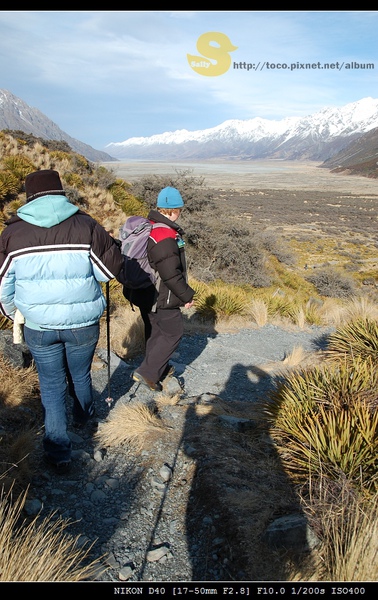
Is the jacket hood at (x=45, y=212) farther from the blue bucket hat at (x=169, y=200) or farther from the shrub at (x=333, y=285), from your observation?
the shrub at (x=333, y=285)

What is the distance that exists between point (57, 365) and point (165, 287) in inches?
55.4

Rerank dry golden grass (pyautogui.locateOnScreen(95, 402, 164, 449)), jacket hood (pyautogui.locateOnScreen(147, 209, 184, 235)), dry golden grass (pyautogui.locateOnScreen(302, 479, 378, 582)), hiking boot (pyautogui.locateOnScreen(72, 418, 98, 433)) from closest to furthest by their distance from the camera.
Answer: dry golden grass (pyautogui.locateOnScreen(302, 479, 378, 582)), dry golden grass (pyautogui.locateOnScreen(95, 402, 164, 449)), hiking boot (pyautogui.locateOnScreen(72, 418, 98, 433)), jacket hood (pyautogui.locateOnScreen(147, 209, 184, 235))

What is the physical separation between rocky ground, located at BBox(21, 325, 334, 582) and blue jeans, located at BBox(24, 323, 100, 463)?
0.85ft

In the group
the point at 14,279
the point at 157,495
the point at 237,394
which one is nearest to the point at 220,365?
the point at 237,394

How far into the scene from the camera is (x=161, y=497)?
2.87 meters

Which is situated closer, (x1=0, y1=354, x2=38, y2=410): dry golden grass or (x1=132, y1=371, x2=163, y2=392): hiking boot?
(x1=0, y1=354, x2=38, y2=410): dry golden grass

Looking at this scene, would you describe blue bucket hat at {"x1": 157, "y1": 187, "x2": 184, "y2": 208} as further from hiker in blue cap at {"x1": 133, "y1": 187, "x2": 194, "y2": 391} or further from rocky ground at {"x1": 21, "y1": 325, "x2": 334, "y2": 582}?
rocky ground at {"x1": 21, "y1": 325, "x2": 334, "y2": 582}

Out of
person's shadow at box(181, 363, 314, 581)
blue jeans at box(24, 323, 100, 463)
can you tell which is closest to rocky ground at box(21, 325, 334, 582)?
person's shadow at box(181, 363, 314, 581)

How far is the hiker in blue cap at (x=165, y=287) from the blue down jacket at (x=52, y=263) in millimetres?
907

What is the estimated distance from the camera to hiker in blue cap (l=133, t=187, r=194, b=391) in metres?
3.69

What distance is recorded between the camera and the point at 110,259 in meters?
2.84

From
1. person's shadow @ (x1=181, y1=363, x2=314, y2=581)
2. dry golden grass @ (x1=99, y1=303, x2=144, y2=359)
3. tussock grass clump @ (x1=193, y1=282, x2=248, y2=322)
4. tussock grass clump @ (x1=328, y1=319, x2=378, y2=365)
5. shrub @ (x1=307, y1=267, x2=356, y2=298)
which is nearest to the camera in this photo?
person's shadow @ (x1=181, y1=363, x2=314, y2=581)

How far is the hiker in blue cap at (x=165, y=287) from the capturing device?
369 centimetres

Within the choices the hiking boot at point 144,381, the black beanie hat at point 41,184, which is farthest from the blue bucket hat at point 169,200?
the hiking boot at point 144,381
